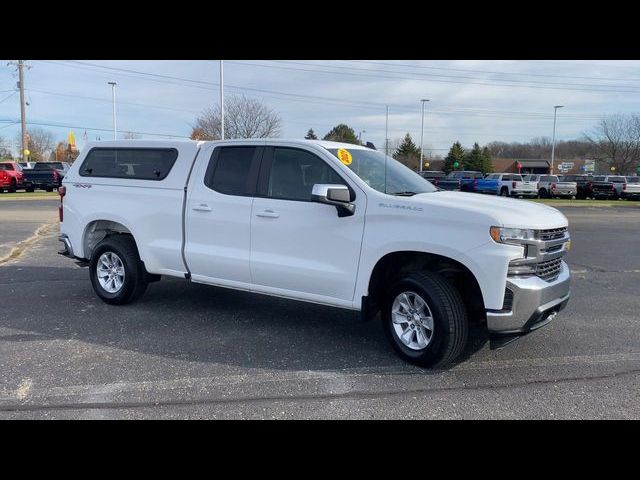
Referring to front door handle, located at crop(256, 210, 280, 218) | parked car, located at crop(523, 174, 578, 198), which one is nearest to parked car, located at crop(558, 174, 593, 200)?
parked car, located at crop(523, 174, 578, 198)

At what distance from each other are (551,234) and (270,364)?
2.68 metres

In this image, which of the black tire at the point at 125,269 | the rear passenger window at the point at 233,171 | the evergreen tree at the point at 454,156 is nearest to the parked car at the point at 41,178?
the black tire at the point at 125,269

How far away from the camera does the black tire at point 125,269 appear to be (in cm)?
650

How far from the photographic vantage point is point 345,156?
17.9 ft

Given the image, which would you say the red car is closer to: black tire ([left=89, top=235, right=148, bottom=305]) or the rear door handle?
black tire ([left=89, top=235, right=148, bottom=305])

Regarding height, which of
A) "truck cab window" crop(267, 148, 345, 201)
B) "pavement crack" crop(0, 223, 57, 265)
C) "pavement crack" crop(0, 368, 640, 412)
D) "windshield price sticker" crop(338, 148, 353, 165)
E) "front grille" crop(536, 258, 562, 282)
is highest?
"windshield price sticker" crop(338, 148, 353, 165)

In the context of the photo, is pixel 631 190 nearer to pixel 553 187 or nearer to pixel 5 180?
pixel 553 187

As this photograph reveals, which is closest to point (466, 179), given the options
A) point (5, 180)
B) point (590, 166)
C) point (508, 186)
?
point (508, 186)

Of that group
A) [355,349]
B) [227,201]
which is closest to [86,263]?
[227,201]

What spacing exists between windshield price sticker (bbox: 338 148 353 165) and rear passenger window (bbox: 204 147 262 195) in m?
0.91

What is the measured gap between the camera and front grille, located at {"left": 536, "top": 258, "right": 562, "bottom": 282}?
459 cm

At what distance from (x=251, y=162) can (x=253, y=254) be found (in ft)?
3.29

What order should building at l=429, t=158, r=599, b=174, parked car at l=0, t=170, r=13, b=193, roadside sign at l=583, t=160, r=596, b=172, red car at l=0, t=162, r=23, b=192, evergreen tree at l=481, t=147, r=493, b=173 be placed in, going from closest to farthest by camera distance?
parked car at l=0, t=170, r=13, b=193 → red car at l=0, t=162, r=23, b=192 → evergreen tree at l=481, t=147, r=493, b=173 → roadside sign at l=583, t=160, r=596, b=172 → building at l=429, t=158, r=599, b=174
